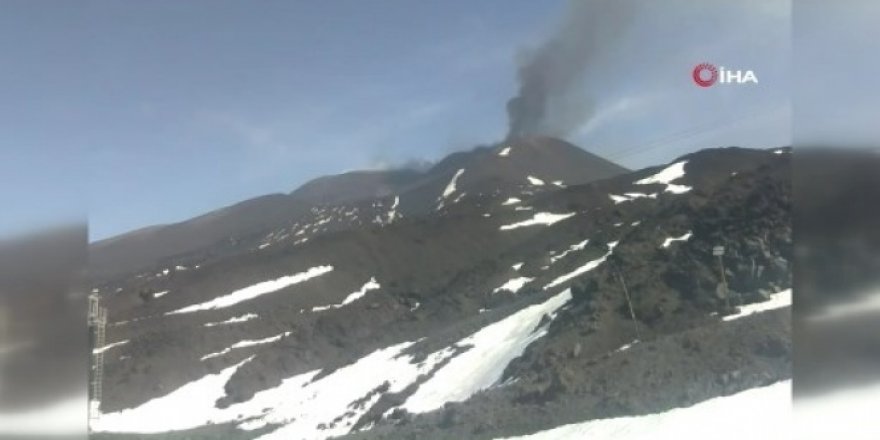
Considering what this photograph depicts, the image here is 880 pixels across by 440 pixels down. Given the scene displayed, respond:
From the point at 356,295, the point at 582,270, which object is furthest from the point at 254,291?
the point at 582,270

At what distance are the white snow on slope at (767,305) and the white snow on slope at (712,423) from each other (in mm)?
256

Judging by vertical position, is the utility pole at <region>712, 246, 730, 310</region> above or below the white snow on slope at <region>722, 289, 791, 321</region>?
above

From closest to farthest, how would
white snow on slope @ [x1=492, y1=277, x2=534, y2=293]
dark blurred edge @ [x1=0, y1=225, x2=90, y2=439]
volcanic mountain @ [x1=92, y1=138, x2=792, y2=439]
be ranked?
dark blurred edge @ [x1=0, y1=225, x2=90, y2=439]
volcanic mountain @ [x1=92, y1=138, x2=792, y2=439]
white snow on slope @ [x1=492, y1=277, x2=534, y2=293]

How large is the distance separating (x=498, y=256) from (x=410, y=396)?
55cm

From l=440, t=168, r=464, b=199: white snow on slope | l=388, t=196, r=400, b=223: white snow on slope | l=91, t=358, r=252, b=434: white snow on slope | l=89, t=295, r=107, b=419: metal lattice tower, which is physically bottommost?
l=91, t=358, r=252, b=434: white snow on slope

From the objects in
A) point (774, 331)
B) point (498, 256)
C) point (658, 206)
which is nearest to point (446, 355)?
point (498, 256)

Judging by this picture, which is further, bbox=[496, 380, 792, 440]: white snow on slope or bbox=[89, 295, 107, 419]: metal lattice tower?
bbox=[496, 380, 792, 440]: white snow on slope

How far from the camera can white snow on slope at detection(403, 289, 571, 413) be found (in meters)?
3.05

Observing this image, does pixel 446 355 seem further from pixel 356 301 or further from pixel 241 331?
pixel 241 331

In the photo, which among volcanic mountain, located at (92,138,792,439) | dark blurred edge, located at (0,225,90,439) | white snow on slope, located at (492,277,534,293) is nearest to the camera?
dark blurred edge, located at (0,225,90,439)

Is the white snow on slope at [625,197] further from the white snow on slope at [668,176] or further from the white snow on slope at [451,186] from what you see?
the white snow on slope at [451,186]

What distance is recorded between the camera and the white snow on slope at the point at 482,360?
305 centimetres

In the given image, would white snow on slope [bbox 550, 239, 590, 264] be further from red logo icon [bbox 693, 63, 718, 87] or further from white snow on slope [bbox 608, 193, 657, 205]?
red logo icon [bbox 693, 63, 718, 87]

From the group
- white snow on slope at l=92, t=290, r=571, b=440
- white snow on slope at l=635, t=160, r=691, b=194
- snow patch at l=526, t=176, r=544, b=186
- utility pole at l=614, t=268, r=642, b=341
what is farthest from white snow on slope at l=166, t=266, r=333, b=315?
white snow on slope at l=635, t=160, r=691, b=194
